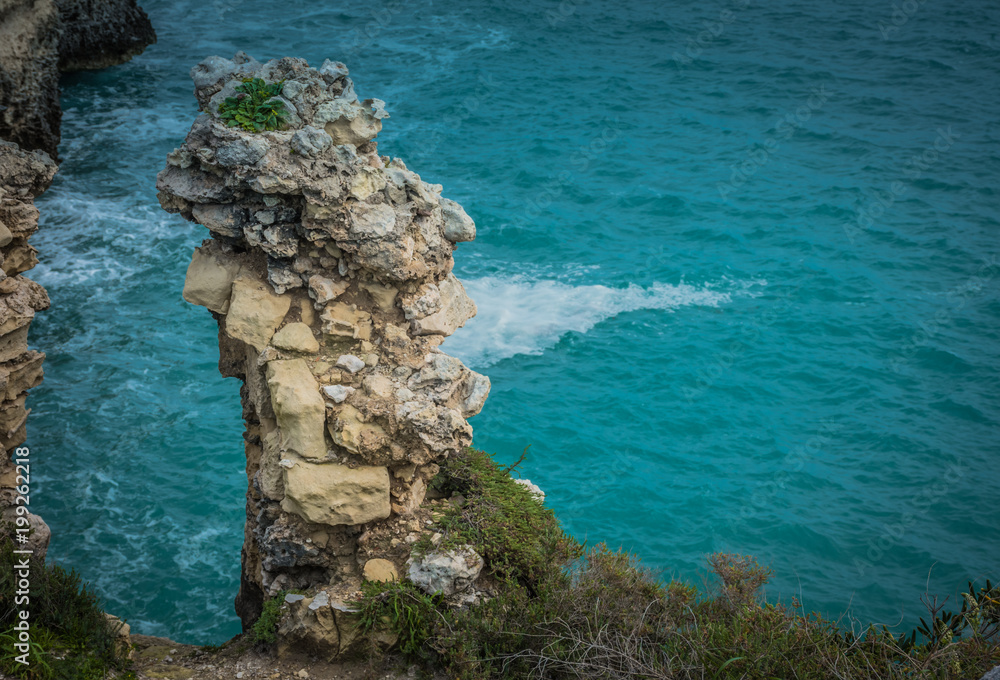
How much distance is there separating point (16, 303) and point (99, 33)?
32.6 m

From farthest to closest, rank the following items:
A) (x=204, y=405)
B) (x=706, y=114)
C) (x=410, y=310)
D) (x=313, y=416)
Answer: (x=706, y=114)
(x=204, y=405)
(x=410, y=310)
(x=313, y=416)

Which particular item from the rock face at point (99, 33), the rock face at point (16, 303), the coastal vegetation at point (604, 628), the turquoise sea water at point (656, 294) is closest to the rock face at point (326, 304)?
the coastal vegetation at point (604, 628)

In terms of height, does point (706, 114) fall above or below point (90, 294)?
above

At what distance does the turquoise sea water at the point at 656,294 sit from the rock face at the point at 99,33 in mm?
926

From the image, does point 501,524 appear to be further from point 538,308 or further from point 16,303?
point 538,308

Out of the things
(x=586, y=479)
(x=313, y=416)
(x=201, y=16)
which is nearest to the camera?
(x=313, y=416)

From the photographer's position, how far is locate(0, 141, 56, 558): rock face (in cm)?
962

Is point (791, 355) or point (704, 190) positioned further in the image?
point (704, 190)

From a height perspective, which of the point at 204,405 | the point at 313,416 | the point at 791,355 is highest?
the point at 313,416

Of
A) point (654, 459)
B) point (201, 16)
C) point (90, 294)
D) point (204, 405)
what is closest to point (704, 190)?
point (654, 459)

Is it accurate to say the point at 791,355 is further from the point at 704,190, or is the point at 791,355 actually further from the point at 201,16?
the point at 201,16

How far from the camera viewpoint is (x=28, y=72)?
25.6 metres

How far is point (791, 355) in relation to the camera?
68.4ft

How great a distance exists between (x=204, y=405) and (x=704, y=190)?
18.2 m
